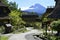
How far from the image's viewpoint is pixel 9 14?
5284 centimetres

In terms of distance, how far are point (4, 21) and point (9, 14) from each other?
2386mm

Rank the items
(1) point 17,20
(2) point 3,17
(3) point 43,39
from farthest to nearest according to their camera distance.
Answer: (2) point 3,17 → (1) point 17,20 → (3) point 43,39

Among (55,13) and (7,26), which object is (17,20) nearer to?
(7,26)

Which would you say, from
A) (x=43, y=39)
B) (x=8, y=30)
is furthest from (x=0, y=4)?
(x=43, y=39)

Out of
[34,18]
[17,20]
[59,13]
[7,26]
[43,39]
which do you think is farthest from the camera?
[34,18]

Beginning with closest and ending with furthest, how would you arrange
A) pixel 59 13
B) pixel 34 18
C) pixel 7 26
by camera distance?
1. pixel 59 13
2. pixel 7 26
3. pixel 34 18

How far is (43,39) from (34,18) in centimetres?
4959

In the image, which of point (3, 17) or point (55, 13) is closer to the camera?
point (55, 13)

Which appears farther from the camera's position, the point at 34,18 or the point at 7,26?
the point at 34,18

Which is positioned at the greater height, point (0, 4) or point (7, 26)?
point (0, 4)

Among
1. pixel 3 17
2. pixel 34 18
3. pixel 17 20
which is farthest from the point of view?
pixel 34 18

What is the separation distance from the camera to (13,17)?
5141 cm

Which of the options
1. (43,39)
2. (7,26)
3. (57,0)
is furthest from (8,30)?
(43,39)

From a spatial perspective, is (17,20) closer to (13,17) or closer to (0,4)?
(13,17)
